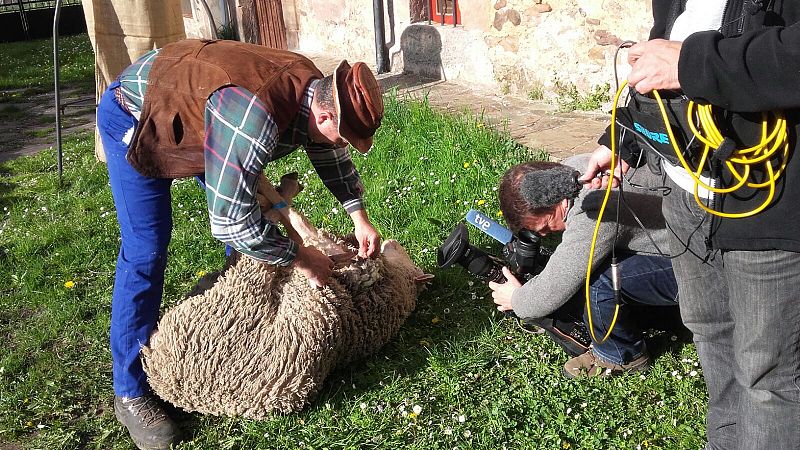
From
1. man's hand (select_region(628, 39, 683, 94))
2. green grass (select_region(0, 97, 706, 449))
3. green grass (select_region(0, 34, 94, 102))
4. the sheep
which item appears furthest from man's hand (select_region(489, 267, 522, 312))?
green grass (select_region(0, 34, 94, 102))

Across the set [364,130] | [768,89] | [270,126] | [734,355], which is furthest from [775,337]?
[270,126]

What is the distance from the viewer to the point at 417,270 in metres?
3.70

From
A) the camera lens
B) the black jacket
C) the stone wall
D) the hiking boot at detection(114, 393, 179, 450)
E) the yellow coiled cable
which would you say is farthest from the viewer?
the stone wall

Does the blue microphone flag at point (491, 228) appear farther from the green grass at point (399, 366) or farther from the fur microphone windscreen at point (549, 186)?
the green grass at point (399, 366)

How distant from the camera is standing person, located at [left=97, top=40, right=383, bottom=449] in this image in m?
2.39

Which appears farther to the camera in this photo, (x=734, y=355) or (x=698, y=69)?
(x=734, y=355)

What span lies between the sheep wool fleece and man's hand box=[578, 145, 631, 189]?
114 centimetres

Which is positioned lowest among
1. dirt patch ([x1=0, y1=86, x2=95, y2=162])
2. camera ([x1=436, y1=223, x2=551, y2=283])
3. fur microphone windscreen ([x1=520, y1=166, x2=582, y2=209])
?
dirt patch ([x1=0, y1=86, x2=95, y2=162])

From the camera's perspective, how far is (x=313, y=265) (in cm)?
287

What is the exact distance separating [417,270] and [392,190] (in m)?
1.31

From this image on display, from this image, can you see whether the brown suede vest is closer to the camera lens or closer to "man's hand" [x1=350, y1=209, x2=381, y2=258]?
"man's hand" [x1=350, y1=209, x2=381, y2=258]

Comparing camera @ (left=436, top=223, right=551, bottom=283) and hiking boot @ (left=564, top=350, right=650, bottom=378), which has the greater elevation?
camera @ (left=436, top=223, right=551, bottom=283)

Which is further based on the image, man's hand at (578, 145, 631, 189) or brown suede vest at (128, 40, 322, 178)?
man's hand at (578, 145, 631, 189)

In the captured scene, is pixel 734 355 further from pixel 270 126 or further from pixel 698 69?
pixel 270 126
